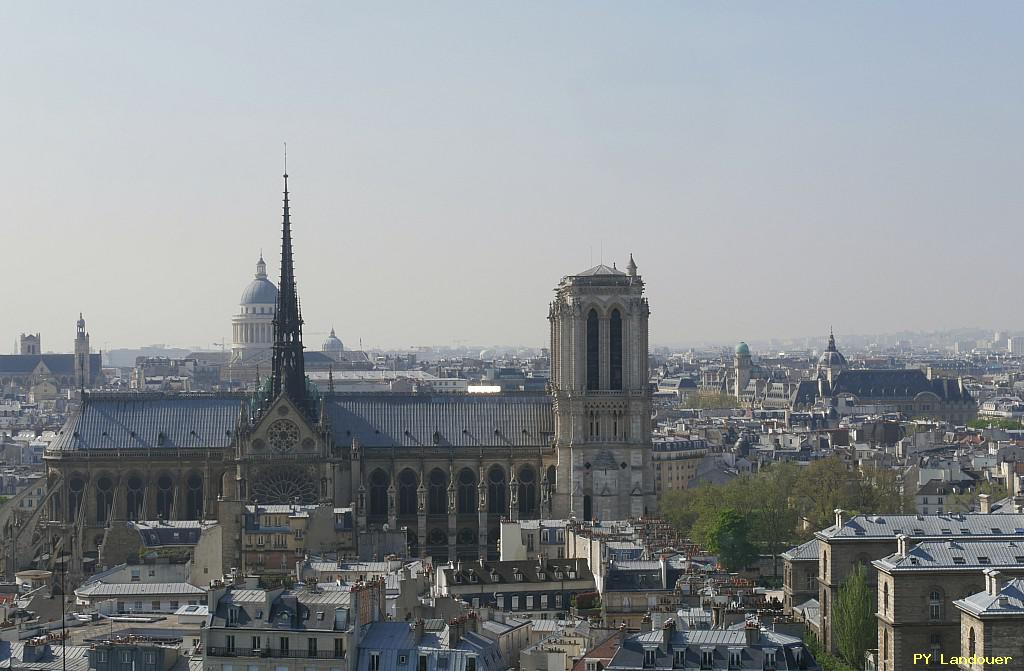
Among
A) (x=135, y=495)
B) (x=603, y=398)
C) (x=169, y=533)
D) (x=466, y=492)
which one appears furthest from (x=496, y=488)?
(x=169, y=533)

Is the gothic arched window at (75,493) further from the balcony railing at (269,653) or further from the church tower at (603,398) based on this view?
the balcony railing at (269,653)

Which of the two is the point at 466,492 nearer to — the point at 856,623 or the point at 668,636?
the point at 856,623

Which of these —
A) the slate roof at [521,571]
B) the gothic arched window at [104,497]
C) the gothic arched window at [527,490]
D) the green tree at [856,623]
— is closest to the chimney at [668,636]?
the green tree at [856,623]

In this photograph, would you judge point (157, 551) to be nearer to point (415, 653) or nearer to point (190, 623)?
point (190, 623)

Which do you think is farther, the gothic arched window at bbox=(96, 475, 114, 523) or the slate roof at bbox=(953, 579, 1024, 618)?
the gothic arched window at bbox=(96, 475, 114, 523)

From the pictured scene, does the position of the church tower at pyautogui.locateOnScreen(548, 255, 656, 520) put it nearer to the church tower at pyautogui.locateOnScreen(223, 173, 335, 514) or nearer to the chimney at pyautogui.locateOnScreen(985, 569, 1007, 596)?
the church tower at pyautogui.locateOnScreen(223, 173, 335, 514)

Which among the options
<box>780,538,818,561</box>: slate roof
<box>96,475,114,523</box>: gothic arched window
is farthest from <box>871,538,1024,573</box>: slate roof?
<box>96,475,114,523</box>: gothic arched window

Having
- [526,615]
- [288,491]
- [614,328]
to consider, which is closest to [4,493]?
[288,491]
